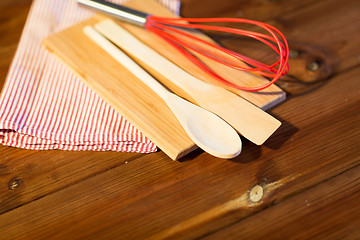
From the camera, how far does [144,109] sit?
1.62 feet

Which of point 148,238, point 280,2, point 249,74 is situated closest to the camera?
point 148,238

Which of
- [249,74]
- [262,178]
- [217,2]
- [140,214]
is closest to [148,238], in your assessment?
[140,214]

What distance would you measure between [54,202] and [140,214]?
91 mm

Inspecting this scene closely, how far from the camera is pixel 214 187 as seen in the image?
44 centimetres

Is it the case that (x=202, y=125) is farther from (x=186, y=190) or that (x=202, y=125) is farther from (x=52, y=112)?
(x=52, y=112)

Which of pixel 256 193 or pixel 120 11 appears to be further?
pixel 120 11

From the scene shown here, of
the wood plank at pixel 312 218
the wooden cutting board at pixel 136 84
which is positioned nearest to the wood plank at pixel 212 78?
the wooden cutting board at pixel 136 84

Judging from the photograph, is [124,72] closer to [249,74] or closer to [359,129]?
[249,74]

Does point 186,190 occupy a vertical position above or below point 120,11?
below

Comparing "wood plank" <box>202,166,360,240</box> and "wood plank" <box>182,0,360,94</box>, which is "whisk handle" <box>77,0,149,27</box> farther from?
"wood plank" <box>202,166,360,240</box>

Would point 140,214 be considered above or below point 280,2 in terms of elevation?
below

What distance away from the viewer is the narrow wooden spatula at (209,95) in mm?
463

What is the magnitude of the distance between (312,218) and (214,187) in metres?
0.10

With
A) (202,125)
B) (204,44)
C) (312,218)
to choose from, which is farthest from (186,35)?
(312,218)
